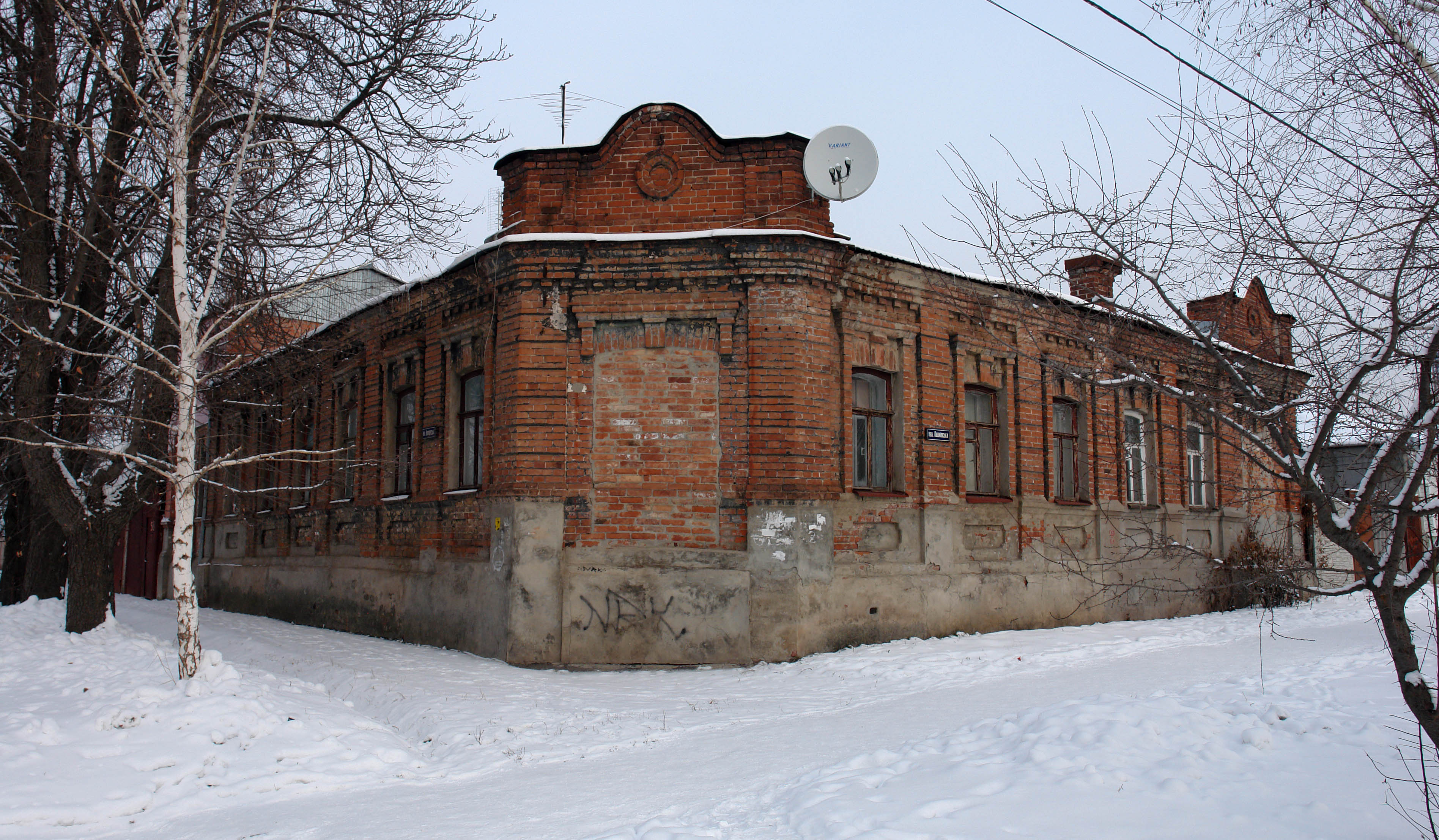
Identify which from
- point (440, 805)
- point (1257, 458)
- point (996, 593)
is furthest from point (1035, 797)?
point (996, 593)

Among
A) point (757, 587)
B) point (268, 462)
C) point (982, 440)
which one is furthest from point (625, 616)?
point (268, 462)

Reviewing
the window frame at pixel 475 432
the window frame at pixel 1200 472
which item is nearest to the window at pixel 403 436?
the window frame at pixel 475 432

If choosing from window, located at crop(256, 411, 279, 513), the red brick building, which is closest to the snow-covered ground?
the red brick building

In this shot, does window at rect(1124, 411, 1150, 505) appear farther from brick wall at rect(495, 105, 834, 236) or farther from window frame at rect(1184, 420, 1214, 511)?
brick wall at rect(495, 105, 834, 236)

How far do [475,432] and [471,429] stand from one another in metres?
0.13

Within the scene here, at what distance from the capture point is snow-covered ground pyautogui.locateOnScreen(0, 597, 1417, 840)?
5.05 metres

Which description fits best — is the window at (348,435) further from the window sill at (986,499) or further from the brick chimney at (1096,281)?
the brick chimney at (1096,281)

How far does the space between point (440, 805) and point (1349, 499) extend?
5.21 meters

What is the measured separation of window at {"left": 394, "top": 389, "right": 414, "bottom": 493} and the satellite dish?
711cm

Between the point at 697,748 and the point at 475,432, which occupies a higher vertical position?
the point at 475,432

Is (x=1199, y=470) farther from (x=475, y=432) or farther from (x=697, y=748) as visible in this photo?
(x=697, y=748)

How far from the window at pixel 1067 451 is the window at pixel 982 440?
55.2 inches

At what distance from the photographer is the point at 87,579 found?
1009 cm

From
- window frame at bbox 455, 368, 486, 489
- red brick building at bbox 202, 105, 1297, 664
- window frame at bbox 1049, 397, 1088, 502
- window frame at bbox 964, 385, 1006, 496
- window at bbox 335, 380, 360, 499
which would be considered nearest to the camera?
red brick building at bbox 202, 105, 1297, 664
